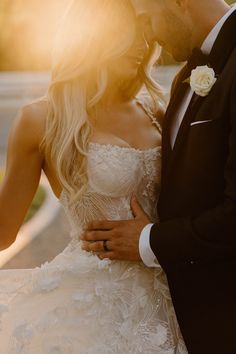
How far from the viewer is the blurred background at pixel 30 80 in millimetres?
6664

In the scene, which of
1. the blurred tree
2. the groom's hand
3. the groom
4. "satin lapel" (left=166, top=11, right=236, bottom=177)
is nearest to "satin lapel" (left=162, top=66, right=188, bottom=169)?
the groom

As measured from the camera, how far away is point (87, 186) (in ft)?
9.70

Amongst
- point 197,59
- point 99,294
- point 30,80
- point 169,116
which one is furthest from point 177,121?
point 30,80

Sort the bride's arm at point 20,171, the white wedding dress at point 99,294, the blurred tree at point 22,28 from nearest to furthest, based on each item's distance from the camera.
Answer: the white wedding dress at point 99,294 < the bride's arm at point 20,171 < the blurred tree at point 22,28

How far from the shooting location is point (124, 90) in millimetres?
3299

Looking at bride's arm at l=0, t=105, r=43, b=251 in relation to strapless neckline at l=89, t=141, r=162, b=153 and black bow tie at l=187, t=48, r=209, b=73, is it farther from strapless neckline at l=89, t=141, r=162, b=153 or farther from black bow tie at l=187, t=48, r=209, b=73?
black bow tie at l=187, t=48, r=209, b=73

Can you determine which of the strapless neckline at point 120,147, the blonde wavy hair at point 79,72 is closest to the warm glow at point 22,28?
the blonde wavy hair at point 79,72

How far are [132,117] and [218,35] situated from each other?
0.70 metres

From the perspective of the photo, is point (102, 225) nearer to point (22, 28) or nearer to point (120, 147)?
point (120, 147)

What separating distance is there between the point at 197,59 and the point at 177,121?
25 centimetres

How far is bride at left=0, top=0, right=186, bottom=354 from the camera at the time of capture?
8.91ft

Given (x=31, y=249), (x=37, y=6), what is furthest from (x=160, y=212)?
(x=37, y=6)

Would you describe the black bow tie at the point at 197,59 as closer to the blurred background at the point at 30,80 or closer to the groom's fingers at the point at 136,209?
the groom's fingers at the point at 136,209

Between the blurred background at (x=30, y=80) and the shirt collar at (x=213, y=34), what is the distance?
148 inches
